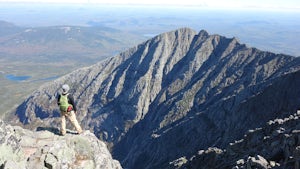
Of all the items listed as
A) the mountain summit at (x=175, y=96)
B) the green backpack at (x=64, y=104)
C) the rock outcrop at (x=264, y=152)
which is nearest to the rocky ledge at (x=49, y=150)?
the green backpack at (x=64, y=104)

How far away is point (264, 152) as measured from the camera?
33.7 metres

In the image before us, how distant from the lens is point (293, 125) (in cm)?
3925

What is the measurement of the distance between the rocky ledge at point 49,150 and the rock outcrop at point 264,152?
1276 centimetres

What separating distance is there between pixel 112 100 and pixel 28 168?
428ft

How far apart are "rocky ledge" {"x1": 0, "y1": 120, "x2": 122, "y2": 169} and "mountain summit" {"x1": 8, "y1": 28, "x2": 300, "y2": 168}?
47901mm

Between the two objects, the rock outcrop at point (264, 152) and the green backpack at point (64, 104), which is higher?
the green backpack at point (64, 104)

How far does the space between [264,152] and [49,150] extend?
19.7 m

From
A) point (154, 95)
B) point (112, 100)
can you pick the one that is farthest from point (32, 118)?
point (154, 95)

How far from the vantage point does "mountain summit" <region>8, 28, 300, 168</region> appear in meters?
87.4

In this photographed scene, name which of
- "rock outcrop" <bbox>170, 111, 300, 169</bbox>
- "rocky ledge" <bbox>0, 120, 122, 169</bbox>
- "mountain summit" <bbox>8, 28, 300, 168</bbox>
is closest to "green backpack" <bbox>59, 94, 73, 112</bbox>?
"rocky ledge" <bbox>0, 120, 122, 169</bbox>

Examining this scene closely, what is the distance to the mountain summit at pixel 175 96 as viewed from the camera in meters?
87.4

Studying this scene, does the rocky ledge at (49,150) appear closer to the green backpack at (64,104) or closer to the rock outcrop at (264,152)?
the green backpack at (64,104)

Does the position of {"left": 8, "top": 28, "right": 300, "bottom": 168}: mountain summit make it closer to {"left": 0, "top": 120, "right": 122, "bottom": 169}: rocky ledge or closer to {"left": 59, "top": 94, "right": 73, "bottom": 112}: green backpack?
{"left": 0, "top": 120, "right": 122, "bottom": 169}: rocky ledge

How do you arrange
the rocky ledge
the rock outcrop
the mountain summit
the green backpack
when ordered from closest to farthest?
1. the rocky ledge
2. the green backpack
3. the rock outcrop
4. the mountain summit
